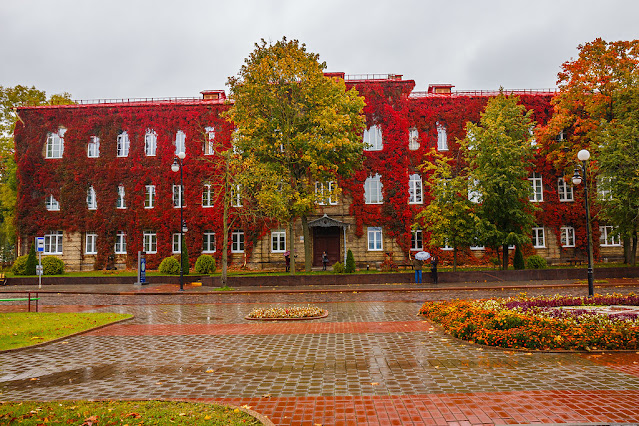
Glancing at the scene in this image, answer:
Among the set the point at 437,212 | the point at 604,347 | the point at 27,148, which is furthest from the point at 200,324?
the point at 27,148

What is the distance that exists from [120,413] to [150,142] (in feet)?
116

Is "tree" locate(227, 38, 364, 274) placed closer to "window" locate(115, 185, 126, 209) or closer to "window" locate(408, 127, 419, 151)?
"window" locate(408, 127, 419, 151)

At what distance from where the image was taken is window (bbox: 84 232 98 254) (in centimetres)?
3647

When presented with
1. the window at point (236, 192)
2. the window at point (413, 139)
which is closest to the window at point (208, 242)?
the window at point (236, 192)

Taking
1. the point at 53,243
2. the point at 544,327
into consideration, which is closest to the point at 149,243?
the point at 53,243

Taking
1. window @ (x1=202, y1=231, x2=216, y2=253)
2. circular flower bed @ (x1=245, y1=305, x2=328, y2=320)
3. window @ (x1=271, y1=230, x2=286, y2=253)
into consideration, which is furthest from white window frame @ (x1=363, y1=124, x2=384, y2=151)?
circular flower bed @ (x1=245, y1=305, x2=328, y2=320)

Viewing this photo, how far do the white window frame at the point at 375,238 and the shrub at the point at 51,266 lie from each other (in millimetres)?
21737

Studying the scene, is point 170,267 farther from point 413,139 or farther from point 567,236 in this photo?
point 567,236

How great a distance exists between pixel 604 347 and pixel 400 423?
18.7ft

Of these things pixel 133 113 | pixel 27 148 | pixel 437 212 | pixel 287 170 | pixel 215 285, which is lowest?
pixel 215 285

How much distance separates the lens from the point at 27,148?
37562 mm

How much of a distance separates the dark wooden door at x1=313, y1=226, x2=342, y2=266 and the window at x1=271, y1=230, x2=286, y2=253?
2.42 meters

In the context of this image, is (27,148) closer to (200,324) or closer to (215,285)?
(215,285)

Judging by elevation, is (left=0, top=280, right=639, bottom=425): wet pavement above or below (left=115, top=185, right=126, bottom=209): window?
below
